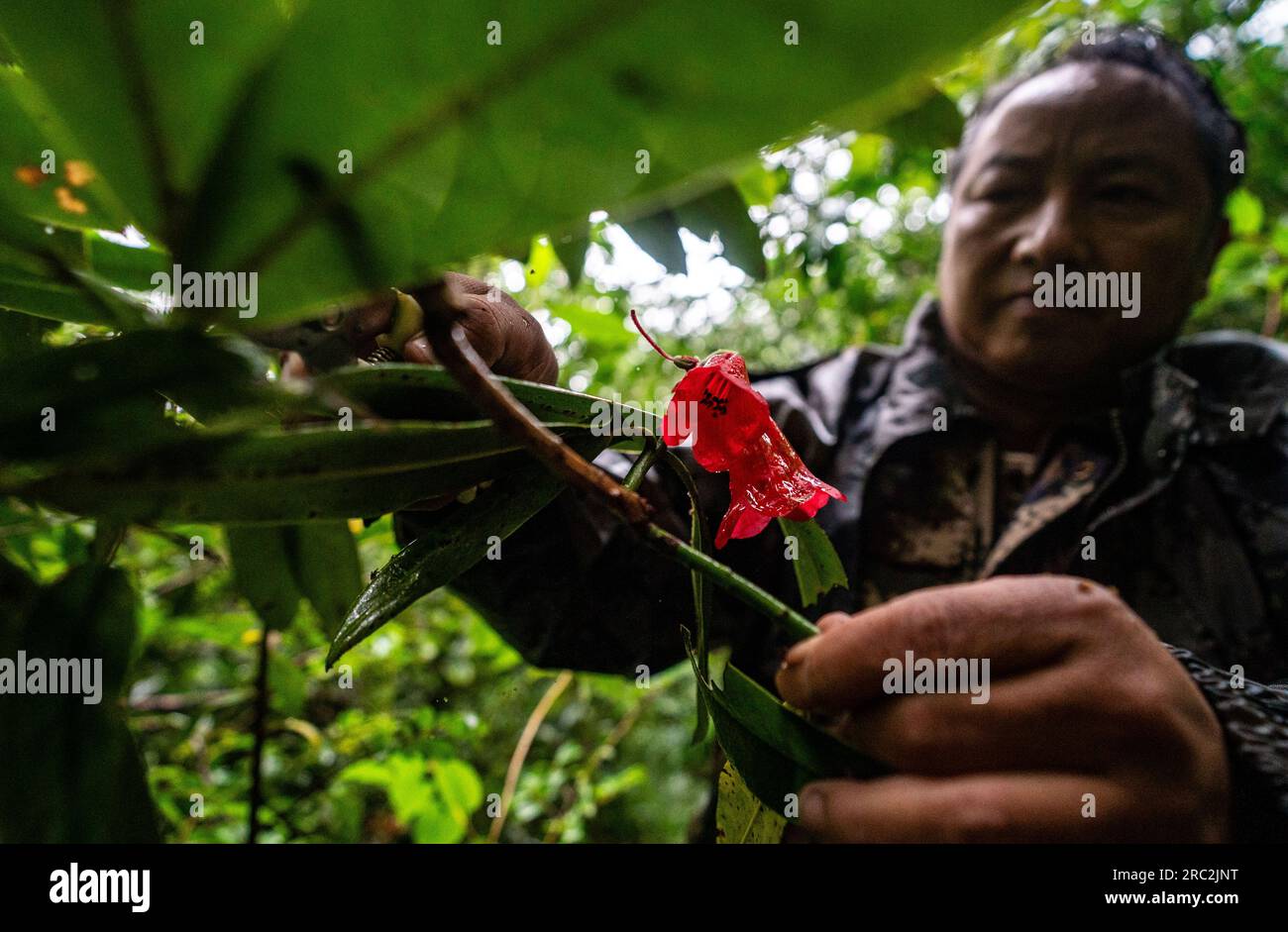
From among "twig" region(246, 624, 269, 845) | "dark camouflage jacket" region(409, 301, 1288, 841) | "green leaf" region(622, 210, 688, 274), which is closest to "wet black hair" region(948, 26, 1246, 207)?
"dark camouflage jacket" region(409, 301, 1288, 841)

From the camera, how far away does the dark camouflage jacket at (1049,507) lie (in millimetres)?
1002

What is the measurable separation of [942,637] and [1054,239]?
99cm

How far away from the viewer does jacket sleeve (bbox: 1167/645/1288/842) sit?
41 cm

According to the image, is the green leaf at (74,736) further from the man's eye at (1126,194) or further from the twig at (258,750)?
the man's eye at (1126,194)

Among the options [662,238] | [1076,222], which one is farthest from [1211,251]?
[662,238]

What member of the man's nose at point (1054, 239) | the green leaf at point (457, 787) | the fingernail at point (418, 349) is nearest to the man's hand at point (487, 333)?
the fingernail at point (418, 349)

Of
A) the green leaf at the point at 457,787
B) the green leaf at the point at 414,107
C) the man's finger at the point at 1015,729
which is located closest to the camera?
the green leaf at the point at 414,107

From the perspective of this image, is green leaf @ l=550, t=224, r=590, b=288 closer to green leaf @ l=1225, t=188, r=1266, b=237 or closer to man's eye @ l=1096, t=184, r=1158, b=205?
man's eye @ l=1096, t=184, r=1158, b=205

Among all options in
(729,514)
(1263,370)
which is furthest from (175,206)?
(1263,370)

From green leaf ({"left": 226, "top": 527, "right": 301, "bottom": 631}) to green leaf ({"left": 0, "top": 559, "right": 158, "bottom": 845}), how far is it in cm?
28

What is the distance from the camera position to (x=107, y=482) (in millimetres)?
233

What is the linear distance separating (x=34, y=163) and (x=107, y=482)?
209mm

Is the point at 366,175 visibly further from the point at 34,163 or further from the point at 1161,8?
the point at 1161,8

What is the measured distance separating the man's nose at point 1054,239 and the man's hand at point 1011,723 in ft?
2.99
